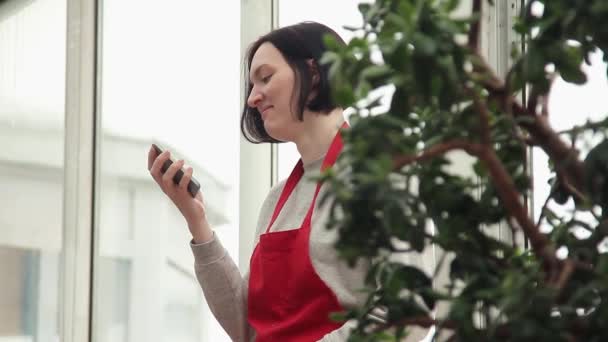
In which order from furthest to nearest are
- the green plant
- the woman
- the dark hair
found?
the dark hair
the woman
the green plant

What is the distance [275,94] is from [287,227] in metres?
0.28

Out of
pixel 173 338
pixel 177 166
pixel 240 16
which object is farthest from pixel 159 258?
pixel 177 166

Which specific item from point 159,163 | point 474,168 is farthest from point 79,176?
point 474,168

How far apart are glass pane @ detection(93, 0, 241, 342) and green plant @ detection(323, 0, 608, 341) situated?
233cm

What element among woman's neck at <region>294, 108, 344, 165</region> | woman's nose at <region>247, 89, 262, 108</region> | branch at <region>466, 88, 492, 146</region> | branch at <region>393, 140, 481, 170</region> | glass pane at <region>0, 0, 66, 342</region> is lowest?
glass pane at <region>0, 0, 66, 342</region>

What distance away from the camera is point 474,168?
1459 millimetres

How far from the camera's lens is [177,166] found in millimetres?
2590

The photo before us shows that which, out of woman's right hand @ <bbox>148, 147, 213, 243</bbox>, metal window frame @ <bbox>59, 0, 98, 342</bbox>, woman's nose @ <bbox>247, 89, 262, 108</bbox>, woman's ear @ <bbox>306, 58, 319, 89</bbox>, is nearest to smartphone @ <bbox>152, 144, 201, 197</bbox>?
woman's right hand @ <bbox>148, 147, 213, 243</bbox>

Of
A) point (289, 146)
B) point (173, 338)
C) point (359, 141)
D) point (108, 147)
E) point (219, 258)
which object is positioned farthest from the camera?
point (108, 147)

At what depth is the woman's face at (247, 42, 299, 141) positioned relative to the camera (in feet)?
8.13

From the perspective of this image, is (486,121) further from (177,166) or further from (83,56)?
(83,56)

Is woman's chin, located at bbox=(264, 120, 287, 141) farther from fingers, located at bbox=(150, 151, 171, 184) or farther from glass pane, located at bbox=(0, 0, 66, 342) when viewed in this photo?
glass pane, located at bbox=(0, 0, 66, 342)

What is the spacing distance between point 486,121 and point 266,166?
7.85ft

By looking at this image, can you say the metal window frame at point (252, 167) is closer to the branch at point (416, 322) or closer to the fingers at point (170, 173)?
the fingers at point (170, 173)
